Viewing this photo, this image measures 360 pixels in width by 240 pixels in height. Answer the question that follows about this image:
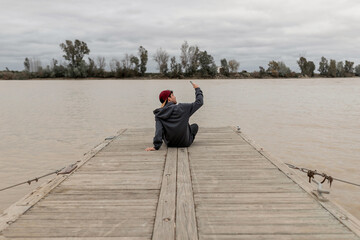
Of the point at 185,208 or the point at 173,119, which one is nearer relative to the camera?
the point at 185,208

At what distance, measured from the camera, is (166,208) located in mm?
3299

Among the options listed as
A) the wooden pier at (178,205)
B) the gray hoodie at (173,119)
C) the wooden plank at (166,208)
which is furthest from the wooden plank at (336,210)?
the gray hoodie at (173,119)

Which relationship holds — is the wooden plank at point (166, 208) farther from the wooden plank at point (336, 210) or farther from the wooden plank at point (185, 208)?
the wooden plank at point (336, 210)

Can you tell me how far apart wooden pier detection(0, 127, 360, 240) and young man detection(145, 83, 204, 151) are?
77cm

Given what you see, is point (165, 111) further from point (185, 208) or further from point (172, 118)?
point (185, 208)

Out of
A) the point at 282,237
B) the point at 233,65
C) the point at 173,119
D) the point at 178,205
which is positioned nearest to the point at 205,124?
the point at 173,119

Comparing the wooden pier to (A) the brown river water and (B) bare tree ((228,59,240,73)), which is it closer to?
(A) the brown river water

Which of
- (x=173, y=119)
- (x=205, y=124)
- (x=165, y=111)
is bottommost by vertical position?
(x=205, y=124)

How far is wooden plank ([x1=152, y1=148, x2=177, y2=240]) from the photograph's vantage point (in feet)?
9.16

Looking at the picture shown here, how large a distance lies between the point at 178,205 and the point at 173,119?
285 centimetres

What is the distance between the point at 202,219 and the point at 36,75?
8959 centimetres

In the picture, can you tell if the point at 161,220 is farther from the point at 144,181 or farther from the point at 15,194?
→ the point at 15,194

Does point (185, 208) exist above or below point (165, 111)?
below

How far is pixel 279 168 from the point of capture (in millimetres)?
4848
